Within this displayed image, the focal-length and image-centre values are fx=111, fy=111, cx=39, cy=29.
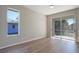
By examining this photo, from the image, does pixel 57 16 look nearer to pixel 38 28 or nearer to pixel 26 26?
pixel 38 28

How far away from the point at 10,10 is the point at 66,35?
4616mm

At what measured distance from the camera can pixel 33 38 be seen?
Result: 7758 millimetres

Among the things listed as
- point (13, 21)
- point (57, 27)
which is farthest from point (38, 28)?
point (13, 21)

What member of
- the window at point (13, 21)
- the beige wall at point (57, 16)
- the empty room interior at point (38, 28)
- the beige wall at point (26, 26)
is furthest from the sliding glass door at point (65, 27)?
the window at point (13, 21)

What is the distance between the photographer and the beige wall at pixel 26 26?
502 cm

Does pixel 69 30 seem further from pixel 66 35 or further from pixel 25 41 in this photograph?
pixel 25 41

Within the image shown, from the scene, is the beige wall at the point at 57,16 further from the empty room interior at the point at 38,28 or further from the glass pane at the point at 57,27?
the glass pane at the point at 57,27

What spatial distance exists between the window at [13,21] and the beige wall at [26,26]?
0.23 meters

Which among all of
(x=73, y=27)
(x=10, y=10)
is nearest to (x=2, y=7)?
(x=10, y=10)

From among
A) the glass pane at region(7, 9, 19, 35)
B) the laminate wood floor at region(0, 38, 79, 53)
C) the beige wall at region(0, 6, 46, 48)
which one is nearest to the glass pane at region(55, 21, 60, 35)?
the beige wall at region(0, 6, 46, 48)

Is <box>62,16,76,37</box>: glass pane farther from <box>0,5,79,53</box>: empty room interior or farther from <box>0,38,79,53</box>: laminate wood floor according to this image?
<box>0,38,79,53</box>: laminate wood floor

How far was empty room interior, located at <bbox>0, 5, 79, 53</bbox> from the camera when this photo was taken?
197 inches
